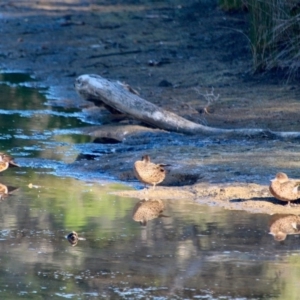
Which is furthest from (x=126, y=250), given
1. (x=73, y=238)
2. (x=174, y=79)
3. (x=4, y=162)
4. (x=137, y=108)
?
(x=174, y=79)

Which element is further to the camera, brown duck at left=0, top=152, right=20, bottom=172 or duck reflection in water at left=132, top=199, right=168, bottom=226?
brown duck at left=0, top=152, right=20, bottom=172

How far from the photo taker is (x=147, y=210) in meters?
7.88

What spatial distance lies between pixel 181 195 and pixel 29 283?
2686mm

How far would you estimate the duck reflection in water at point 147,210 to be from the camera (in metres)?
7.60

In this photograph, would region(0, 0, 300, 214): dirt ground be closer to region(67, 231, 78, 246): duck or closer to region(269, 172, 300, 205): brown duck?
region(269, 172, 300, 205): brown duck

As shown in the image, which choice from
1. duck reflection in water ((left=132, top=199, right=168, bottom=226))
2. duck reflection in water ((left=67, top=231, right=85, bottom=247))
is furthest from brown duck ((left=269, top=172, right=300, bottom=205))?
duck reflection in water ((left=67, top=231, right=85, bottom=247))

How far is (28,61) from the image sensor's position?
17828mm

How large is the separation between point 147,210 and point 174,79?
7400mm

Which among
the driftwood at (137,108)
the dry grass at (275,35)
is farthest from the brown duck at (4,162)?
the dry grass at (275,35)

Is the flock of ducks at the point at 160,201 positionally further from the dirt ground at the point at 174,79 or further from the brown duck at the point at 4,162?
the brown duck at the point at 4,162

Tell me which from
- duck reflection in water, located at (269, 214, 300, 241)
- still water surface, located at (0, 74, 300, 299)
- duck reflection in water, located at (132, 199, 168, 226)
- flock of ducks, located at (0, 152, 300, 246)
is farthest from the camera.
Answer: duck reflection in water, located at (132, 199, 168, 226)

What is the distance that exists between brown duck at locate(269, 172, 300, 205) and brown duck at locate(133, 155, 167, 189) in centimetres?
119

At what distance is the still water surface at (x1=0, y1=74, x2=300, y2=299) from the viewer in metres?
5.86

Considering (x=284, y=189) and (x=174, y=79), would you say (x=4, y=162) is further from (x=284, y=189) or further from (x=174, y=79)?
(x=174, y=79)
